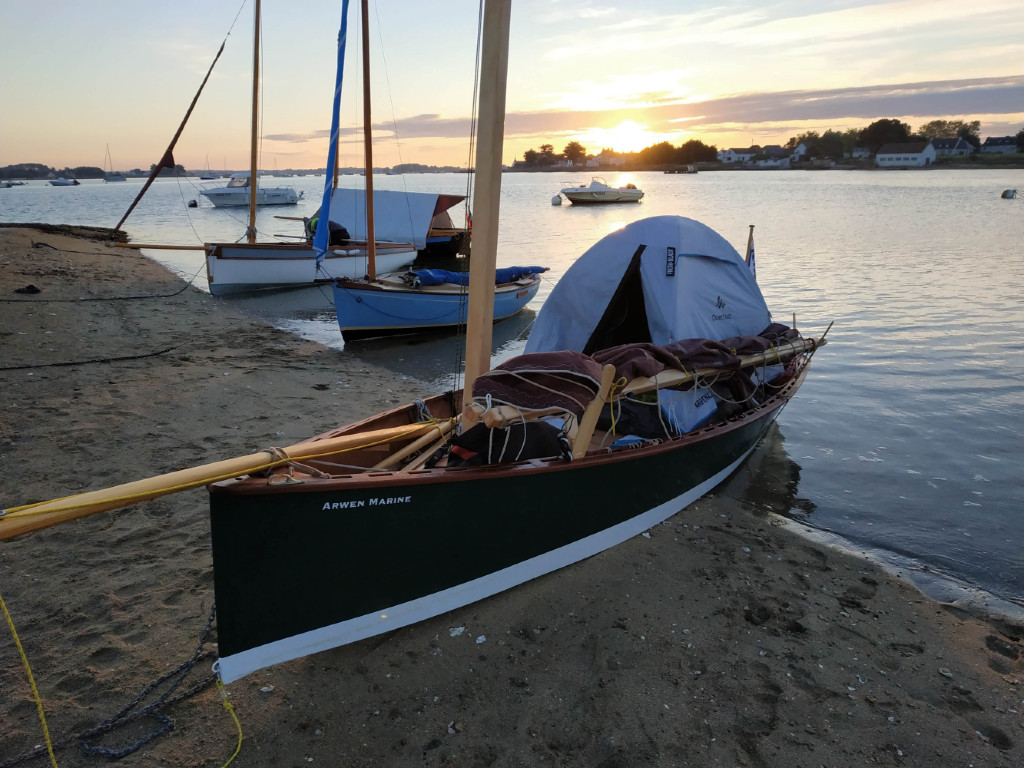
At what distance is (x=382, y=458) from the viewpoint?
499 cm

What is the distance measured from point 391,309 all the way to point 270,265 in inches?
329

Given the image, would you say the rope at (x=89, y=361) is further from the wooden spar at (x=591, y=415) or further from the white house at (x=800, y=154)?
the white house at (x=800, y=154)

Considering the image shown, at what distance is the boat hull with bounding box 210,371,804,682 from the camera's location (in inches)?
143

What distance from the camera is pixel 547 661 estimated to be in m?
4.42

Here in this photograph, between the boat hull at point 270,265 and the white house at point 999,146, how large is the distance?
16320 centimetres

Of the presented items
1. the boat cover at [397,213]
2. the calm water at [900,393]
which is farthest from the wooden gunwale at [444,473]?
the boat cover at [397,213]

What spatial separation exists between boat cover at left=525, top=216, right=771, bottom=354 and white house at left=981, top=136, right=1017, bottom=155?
6633 inches

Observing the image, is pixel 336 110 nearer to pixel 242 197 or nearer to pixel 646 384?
pixel 646 384

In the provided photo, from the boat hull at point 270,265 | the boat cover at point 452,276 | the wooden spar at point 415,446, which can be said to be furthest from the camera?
the boat hull at point 270,265

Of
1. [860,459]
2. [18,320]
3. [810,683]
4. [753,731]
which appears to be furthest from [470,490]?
[18,320]

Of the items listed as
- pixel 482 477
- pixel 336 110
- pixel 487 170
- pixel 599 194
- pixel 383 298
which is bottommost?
pixel 482 477

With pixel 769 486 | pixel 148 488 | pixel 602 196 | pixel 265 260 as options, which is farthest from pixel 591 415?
pixel 602 196

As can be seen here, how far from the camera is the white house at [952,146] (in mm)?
138500

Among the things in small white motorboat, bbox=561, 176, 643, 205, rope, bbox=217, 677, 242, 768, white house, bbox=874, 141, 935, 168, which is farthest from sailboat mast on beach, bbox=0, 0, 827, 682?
white house, bbox=874, 141, 935, 168
